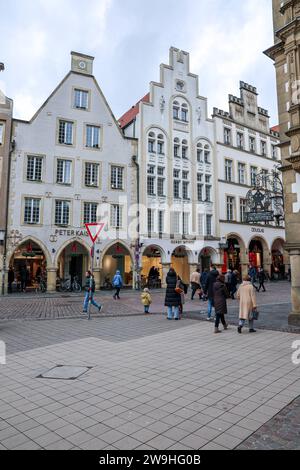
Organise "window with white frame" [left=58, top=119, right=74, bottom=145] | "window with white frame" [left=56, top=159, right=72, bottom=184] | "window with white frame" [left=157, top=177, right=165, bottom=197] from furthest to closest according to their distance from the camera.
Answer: "window with white frame" [left=157, top=177, right=165, bottom=197] → "window with white frame" [left=58, top=119, right=74, bottom=145] → "window with white frame" [left=56, top=159, right=72, bottom=184]

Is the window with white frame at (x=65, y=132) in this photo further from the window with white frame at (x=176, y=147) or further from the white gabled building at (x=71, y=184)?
the window with white frame at (x=176, y=147)

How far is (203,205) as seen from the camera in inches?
1336

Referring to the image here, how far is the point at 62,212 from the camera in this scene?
88.9ft

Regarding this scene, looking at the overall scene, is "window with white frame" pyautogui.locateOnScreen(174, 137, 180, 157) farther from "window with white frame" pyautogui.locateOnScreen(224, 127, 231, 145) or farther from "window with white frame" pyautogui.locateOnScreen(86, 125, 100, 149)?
"window with white frame" pyautogui.locateOnScreen(86, 125, 100, 149)

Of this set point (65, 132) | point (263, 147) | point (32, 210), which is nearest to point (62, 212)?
point (32, 210)

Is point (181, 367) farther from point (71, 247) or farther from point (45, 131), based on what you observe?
point (45, 131)

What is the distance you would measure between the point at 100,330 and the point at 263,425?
705 centimetres

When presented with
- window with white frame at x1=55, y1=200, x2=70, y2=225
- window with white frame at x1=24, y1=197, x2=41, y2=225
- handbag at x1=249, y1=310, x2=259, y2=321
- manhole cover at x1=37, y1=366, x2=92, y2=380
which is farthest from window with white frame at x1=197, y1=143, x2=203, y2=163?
manhole cover at x1=37, y1=366, x2=92, y2=380

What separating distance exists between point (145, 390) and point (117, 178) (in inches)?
1010

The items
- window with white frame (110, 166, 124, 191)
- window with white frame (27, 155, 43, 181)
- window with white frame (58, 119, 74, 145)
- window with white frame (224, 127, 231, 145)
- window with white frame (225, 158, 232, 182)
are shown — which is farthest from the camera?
window with white frame (224, 127, 231, 145)

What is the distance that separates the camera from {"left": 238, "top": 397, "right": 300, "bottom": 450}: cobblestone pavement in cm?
363

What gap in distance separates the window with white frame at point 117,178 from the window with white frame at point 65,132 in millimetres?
4327

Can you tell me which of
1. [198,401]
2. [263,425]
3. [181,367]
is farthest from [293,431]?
[181,367]

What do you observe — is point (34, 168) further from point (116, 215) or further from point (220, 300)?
point (220, 300)
